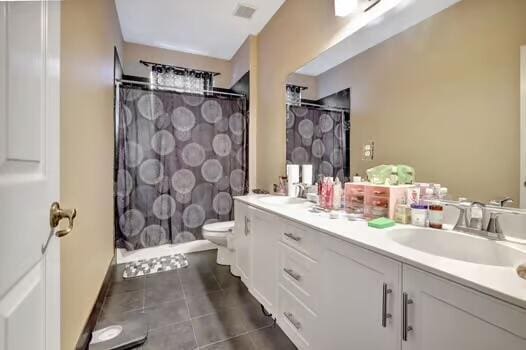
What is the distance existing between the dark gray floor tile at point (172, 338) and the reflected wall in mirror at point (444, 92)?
1.49m

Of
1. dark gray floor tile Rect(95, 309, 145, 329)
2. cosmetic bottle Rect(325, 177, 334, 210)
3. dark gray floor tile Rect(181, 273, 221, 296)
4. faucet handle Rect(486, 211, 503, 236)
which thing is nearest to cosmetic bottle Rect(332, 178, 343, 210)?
cosmetic bottle Rect(325, 177, 334, 210)

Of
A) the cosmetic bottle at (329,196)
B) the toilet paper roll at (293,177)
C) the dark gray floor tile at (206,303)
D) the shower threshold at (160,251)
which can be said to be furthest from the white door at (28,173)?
the shower threshold at (160,251)

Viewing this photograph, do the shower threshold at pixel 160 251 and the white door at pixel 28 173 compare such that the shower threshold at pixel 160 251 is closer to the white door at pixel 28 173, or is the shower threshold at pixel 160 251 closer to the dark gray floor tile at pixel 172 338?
the dark gray floor tile at pixel 172 338

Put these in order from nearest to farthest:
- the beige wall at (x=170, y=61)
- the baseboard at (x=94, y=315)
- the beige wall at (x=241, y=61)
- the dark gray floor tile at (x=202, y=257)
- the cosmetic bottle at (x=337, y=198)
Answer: the baseboard at (x=94, y=315)
the cosmetic bottle at (x=337, y=198)
the dark gray floor tile at (x=202, y=257)
the beige wall at (x=241, y=61)
the beige wall at (x=170, y=61)

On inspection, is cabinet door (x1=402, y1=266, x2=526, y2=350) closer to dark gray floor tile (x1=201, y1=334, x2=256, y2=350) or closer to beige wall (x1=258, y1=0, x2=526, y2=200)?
beige wall (x1=258, y1=0, x2=526, y2=200)

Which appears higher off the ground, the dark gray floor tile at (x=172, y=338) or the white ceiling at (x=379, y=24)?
the white ceiling at (x=379, y=24)

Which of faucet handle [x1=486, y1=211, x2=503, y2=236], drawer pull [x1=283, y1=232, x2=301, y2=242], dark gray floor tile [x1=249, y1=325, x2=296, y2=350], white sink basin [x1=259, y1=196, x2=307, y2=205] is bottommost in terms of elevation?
dark gray floor tile [x1=249, y1=325, x2=296, y2=350]

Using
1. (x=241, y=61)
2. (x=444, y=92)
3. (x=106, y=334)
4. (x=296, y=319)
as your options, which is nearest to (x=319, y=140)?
(x=444, y=92)

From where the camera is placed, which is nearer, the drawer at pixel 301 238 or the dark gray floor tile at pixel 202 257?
the drawer at pixel 301 238

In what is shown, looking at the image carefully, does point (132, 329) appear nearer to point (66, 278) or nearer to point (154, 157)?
point (66, 278)

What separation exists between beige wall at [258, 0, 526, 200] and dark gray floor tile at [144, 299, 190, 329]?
5.25ft

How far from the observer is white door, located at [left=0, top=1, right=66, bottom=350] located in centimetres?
45

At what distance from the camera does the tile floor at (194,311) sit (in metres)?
1.43

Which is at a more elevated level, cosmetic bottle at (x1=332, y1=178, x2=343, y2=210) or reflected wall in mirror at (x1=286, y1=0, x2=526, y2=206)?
reflected wall in mirror at (x1=286, y1=0, x2=526, y2=206)
